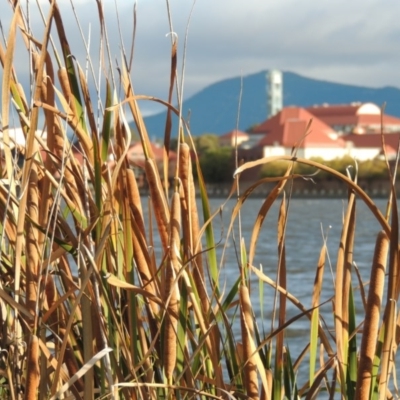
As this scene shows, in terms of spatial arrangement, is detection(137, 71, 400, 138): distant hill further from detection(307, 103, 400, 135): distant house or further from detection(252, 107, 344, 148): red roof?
detection(252, 107, 344, 148): red roof

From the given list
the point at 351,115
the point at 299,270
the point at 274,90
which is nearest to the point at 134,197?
the point at 299,270

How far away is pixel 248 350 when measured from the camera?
0.78m

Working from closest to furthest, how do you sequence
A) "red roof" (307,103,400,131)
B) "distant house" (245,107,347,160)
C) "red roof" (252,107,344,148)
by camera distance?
"distant house" (245,107,347,160) → "red roof" (252,107,344,148) → "red roof" (307,103,400,131)

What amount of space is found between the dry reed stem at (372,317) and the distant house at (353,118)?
6368 cm

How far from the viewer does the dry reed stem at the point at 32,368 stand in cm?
74

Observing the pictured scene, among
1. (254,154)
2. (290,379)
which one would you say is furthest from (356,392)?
(254,154)

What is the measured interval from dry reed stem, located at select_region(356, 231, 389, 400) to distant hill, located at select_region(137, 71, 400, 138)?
156m

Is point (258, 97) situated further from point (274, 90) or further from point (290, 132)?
point (290, 132)

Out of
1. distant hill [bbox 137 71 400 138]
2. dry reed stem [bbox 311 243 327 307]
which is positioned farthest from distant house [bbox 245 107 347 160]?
distant hill [bbox 137 71 400 138]

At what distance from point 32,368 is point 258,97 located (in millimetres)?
175436

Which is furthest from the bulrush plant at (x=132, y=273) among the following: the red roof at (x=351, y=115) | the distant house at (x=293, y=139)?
the red roof at (x=351, y=115)

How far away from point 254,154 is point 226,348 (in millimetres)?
55688

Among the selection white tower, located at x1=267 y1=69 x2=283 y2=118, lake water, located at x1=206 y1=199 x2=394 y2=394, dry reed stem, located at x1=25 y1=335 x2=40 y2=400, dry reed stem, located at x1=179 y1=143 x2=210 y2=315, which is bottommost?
white tower, located at x1=267 y1=69 x2=283 y2=118

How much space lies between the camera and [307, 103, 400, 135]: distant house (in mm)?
65375
